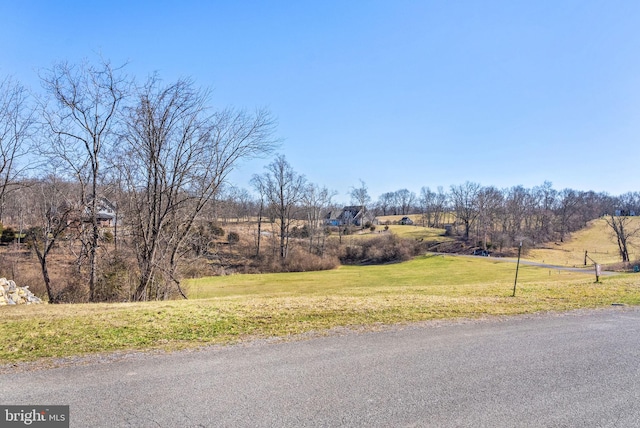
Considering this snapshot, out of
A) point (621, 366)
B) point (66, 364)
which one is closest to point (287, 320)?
point (66, 364)

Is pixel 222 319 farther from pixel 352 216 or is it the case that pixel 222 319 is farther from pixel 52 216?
pixel 352 216

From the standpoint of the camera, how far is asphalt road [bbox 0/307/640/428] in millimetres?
3307

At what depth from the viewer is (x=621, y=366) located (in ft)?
15.1

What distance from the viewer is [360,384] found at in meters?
4.02

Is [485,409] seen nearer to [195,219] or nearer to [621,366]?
[621,366]

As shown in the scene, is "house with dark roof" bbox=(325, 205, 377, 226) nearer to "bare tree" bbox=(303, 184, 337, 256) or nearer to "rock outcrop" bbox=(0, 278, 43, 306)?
"bare tree" bbox=(303, 184, 337, 256)
